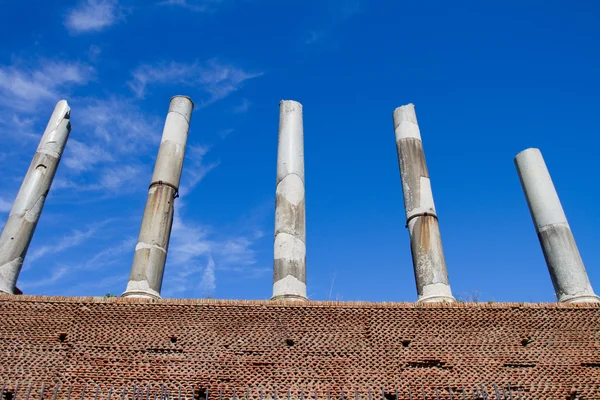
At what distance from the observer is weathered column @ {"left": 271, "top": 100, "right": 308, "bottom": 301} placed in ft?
33.8

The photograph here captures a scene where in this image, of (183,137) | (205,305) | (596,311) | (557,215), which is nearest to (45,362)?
(205,305)

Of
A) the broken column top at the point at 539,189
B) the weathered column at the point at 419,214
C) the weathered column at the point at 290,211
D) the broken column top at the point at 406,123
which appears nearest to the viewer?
the weathered column at the point at 290,211

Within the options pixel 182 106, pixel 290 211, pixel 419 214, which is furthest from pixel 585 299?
pixel 182 106

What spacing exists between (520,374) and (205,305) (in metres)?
5.26

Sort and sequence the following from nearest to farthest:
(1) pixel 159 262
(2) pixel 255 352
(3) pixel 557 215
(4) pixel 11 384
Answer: (4) pixel 11 384 < (2) pixel 255 352 < (1) pixel 159 262 < (3) pixel 557 215

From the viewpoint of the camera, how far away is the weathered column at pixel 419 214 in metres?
10.4

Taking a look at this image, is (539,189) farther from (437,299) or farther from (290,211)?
(290,211)

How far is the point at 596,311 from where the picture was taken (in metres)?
9.15

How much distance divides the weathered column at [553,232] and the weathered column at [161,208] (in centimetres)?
812

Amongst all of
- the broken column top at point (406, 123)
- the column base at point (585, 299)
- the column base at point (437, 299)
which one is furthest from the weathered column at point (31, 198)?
the column base at point (585, 299)

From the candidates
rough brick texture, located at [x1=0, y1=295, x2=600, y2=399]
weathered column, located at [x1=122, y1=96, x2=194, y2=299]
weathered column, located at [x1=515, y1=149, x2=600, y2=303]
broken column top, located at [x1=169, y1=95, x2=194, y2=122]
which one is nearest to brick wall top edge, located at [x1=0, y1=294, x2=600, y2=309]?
rough brick texture, located at [x1=0, y1=295, x2=600, y2=399]

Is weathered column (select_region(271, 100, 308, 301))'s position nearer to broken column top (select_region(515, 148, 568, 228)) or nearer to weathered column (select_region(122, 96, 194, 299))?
weathered column (select_region(122, 96, 194, 299))

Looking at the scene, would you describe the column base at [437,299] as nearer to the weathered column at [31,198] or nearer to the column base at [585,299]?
the column base at [585,299]

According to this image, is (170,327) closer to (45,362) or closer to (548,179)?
(45,362)
